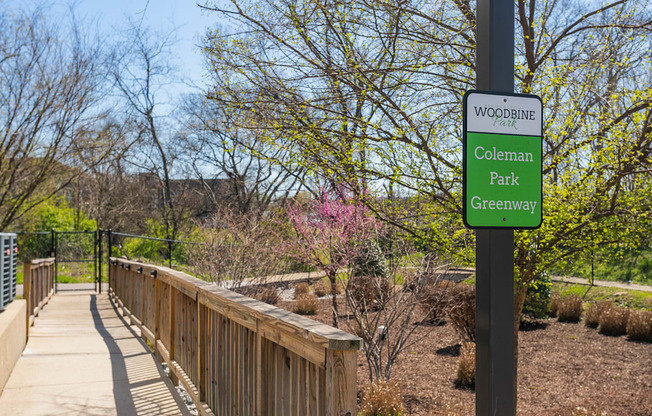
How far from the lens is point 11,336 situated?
19.4ft

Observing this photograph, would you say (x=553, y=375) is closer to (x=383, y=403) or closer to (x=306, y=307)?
(x=383, y=403)

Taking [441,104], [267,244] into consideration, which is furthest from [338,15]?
[267,244]

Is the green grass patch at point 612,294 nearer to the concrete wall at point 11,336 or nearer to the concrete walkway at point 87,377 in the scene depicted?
the concrete walkway at point 87,377

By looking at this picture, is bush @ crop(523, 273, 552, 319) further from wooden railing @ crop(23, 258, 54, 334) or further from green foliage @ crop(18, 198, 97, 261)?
green foliage @ crop(18, 198, 97, 261)

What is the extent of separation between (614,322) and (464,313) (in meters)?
3.11

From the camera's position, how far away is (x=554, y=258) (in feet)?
16.4

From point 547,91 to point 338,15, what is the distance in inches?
76.8

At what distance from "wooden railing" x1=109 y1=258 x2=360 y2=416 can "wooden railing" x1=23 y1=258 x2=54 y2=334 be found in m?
3.45

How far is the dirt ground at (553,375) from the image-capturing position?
612 cm

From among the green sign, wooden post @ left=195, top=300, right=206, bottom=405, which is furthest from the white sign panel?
wooden post @ left=195, top=300, right=206, bottom=405

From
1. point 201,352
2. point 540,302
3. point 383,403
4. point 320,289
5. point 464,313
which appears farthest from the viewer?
point 320,289

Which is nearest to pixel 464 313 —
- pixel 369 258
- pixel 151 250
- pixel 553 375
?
pixel 553 375

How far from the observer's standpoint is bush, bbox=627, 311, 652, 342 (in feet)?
30.6

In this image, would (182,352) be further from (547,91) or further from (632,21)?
(632,21)
